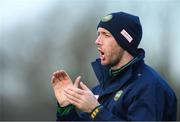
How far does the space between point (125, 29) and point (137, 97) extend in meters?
0.57

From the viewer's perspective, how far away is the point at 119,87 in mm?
4609

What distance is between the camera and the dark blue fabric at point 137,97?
4.40m

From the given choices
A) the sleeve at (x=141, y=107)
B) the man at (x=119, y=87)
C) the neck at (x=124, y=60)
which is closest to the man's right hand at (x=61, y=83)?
the man at (x=119, y=87)

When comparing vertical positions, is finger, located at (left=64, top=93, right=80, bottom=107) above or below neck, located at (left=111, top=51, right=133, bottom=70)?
below

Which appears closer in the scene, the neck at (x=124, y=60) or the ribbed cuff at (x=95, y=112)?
the ribbed cuff at (x=95, y=112)

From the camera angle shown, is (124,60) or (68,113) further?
A: (68,113)

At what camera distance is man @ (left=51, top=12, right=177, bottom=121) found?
439cm

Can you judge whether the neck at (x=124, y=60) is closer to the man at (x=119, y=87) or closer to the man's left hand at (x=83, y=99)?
the man at (x=119, y=87)

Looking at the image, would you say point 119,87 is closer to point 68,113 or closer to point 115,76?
point 115,76

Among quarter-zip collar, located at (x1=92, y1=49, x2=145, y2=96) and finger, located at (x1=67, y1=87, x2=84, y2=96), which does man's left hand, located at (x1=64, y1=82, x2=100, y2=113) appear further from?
quarter-zip collar, located at (x1=92, y1=49, x2=145, y2=96)

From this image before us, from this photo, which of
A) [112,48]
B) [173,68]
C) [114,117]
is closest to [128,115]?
[114,117]

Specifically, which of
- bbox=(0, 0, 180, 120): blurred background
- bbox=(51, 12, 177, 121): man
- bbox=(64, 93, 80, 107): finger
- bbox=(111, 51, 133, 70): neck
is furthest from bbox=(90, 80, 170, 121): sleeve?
bbox=(0, 0, 180, 120): blurred background

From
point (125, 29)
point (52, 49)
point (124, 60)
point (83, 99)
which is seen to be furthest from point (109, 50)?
point (52, 49)

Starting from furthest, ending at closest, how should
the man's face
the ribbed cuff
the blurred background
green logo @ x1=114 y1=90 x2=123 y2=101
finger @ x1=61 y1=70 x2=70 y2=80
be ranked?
1. the blurred background
2. finger @ x1=61 y1=70 x2=70 y2=80
3. the man's face
4. green logo @ x1=114 y1=90 x2=123 y2=101
5. the ribbed cuff
